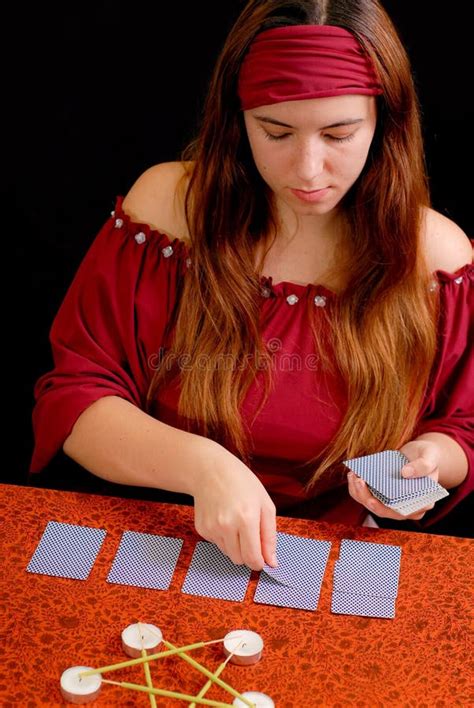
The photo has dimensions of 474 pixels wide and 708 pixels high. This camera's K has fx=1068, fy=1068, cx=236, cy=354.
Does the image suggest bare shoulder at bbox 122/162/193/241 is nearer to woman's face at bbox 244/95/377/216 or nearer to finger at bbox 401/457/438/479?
woman's face at bbox 244/95/377/216

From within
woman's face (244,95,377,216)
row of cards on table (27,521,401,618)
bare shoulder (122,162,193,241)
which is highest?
woman's face (244,95,377,216)

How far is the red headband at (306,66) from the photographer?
1628 mm

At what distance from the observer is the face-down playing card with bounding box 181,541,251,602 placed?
5.03 feet

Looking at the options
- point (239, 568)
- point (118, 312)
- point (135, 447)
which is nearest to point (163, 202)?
point (118, 312)

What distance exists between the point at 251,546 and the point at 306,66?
0.73m

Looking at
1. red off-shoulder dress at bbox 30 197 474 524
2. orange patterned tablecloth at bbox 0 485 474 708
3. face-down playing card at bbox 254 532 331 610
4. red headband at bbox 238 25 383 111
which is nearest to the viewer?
orange patterned tablecloth at bbox 0 485 474 708

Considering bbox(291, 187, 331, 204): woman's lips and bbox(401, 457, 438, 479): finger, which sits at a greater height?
bbox(291, 187, 331, 204): woman's lips

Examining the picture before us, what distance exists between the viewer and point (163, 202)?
1.96 metres

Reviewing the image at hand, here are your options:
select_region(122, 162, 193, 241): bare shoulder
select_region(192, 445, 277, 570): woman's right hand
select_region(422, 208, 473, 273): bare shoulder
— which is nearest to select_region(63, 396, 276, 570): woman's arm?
select_region(192, 445, 277, 570): woman's right hand

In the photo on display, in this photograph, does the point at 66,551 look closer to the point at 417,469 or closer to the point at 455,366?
the point at 417,469

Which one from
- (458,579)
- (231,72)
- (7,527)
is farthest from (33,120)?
(458,579)

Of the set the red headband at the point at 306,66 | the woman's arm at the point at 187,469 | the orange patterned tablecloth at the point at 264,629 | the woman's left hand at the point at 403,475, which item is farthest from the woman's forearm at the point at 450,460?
the red headband at the point at 306,66

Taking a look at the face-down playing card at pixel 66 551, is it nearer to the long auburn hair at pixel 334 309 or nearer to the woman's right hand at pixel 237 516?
the woman's right hand at pixel 237 516

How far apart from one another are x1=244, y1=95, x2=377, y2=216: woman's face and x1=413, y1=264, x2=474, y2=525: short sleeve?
0.33 meters
